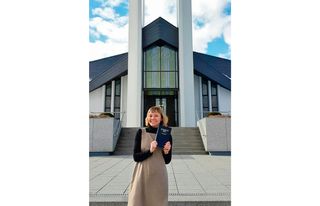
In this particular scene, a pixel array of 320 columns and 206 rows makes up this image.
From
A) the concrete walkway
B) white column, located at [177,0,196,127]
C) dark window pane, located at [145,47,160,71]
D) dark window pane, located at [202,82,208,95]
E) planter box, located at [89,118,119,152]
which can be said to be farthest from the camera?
→ dark window pane, located at [202,82,208,95]

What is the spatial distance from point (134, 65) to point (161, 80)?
92.7 inches

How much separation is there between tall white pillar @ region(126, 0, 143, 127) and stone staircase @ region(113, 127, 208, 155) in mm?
4942

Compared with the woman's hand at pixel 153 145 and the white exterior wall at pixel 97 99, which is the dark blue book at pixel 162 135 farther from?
the white exterior wall at pixel 97 99

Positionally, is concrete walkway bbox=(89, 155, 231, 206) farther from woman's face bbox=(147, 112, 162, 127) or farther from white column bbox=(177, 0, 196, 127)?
white column bbox=(177, 0, 196, 127)

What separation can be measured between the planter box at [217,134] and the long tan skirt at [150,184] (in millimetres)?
8893

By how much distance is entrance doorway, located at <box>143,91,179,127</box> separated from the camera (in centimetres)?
2020

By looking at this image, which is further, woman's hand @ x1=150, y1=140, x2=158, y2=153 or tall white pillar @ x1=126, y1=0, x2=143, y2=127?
tall white pillar @ x1=126, y1=0, x2=143, y2=127

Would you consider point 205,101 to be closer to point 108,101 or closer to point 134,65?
point 134,65

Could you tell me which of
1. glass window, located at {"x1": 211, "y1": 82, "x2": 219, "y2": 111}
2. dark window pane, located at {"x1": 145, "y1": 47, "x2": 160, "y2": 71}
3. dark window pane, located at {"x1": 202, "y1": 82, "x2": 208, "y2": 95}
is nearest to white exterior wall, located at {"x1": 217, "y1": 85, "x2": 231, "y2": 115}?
glass window, located at {"x1": 211, "y1": 82, "x2": 219, "y2": 111}

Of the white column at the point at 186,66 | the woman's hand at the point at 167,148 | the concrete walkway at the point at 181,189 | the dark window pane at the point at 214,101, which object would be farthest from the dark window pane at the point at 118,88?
the woman's hand at the point at 167,148

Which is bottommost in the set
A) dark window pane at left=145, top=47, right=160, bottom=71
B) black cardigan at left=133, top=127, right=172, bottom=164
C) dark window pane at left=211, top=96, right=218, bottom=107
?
black cardigan at left=133, top=127, right=172, bottom=164

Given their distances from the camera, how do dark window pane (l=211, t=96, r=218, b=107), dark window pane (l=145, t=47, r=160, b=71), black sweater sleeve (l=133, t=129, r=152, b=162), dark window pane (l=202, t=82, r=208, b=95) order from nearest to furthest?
black sweater sleeve (l=133, t=129, r=152, b=162) → dark window pane (l=145, t=47, r=160, b=71) → dark window pane (l=211, t=96, r=218, b=107) → dark window pane (l=202, t=82, r=208, b=95)

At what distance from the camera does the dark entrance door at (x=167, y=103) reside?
20.2m

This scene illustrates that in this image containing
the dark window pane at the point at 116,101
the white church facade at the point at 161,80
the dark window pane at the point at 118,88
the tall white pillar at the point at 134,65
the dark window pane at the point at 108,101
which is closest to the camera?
the tall white pillar at the point at 134,65
